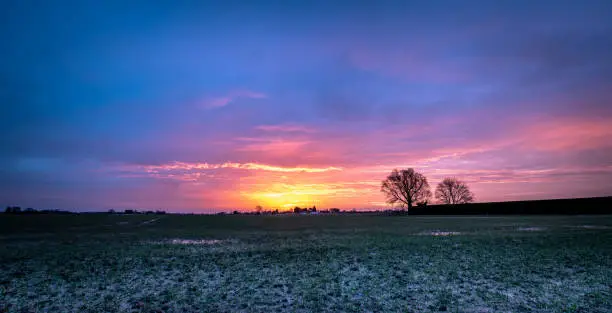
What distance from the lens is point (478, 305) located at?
802cm

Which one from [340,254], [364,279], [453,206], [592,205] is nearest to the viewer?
[364,279]

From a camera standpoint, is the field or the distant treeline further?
the distant treeline

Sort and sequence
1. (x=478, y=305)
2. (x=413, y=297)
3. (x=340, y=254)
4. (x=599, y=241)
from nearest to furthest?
(x=478, y=305), (x=413, y=297), (x=340, y=254), (x=599, y=241)

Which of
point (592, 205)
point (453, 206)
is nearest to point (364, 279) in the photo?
point (592, 205)

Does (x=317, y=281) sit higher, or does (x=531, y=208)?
(x=317, y=281)

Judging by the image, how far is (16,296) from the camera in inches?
352

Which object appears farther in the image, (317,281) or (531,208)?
(531,208)

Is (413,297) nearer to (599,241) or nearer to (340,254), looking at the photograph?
(340,254)

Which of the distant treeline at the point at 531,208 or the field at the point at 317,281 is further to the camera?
the distant treeline at the point at 531,208

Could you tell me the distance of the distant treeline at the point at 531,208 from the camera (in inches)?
2136

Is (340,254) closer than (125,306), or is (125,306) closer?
(125,306)

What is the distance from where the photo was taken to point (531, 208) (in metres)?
67.2

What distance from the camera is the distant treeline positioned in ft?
178

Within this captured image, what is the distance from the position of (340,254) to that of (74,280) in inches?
351
